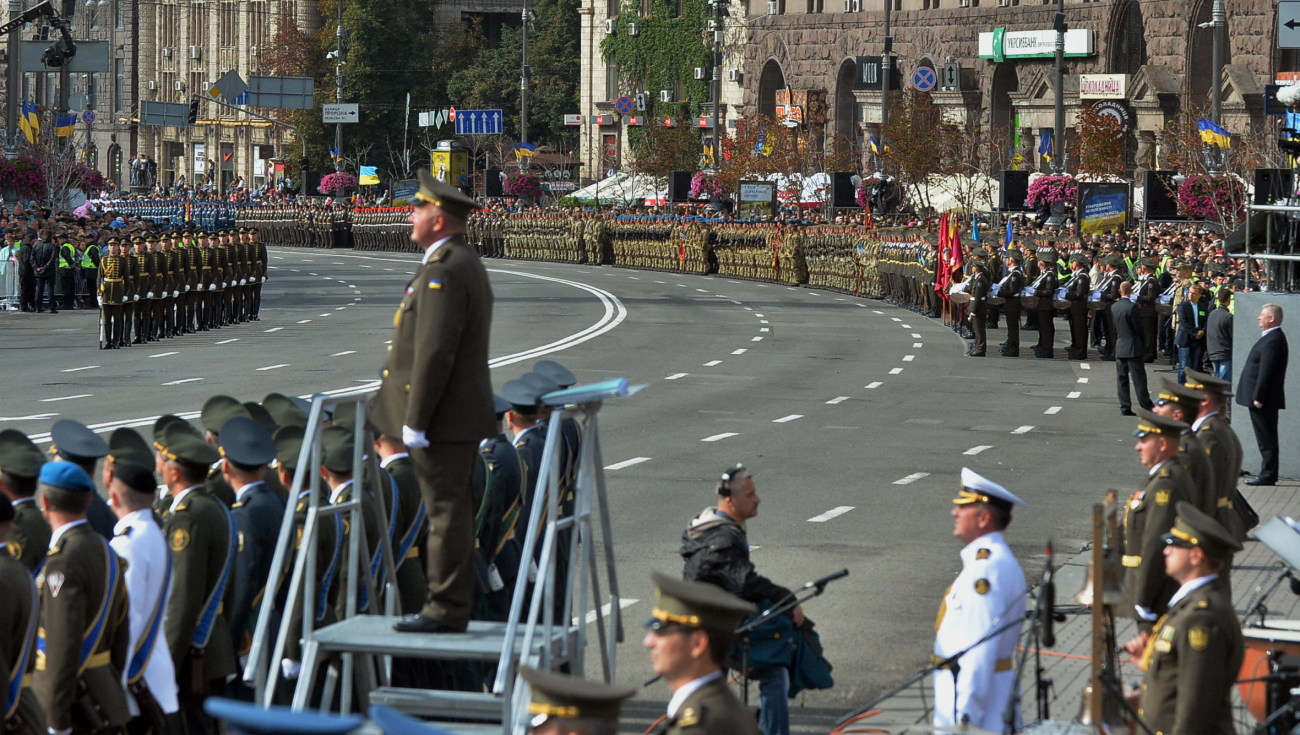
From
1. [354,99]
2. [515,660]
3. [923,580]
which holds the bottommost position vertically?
[923,580]

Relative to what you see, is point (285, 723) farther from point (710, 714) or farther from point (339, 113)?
point (339, 113)

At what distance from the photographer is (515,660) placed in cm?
723

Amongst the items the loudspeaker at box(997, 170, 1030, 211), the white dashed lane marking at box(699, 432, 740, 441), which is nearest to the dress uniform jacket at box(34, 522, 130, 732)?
the white dashed lane marking at box(699, 432, 740, 441)

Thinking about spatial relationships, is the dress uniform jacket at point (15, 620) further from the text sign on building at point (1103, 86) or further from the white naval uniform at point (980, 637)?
the text sign on building at point (1103, 86)

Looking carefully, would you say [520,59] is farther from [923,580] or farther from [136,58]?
[923,580]

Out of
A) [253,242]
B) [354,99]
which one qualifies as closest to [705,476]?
[253,242]

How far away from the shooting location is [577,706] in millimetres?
4805

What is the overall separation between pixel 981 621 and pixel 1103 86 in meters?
56.7

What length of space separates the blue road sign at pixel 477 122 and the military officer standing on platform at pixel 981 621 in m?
78.2

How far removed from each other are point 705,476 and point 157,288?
18063 mm

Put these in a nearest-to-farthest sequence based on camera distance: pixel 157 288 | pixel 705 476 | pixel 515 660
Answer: pixel 515 660 < pixel 705 476 < pixel 157 288

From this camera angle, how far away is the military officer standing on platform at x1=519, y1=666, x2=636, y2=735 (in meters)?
4.79

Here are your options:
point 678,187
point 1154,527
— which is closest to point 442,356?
point 1154,527

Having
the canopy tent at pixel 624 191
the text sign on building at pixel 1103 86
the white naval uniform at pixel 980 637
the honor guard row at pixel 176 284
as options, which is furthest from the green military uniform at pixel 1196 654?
the canopy tent at pixel 624 191
